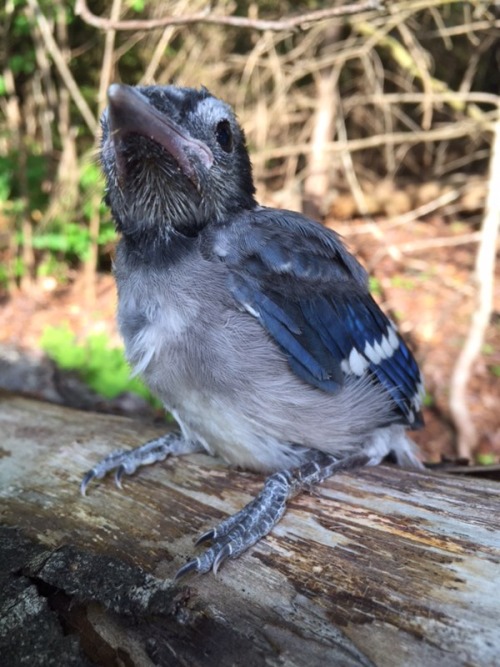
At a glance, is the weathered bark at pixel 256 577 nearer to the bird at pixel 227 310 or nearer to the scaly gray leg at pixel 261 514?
the scaly gray leg at pixel 261 514

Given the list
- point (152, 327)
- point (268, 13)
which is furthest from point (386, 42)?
point (152, 327)

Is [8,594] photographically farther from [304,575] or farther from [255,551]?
[304,575]

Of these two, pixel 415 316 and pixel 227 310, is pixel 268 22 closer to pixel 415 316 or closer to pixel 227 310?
pixel 227 310

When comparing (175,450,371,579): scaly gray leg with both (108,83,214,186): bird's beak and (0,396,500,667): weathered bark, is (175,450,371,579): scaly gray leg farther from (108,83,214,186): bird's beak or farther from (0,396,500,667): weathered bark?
(108,83,214,186): bird's beak

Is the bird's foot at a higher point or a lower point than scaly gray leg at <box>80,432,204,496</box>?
higher

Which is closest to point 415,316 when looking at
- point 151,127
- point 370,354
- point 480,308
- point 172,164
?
point 480,308

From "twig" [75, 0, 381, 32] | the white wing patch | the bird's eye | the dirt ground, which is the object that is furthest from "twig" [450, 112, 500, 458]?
the bird's eye

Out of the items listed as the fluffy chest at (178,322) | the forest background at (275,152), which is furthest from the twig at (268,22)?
the forest background at (275,152)
